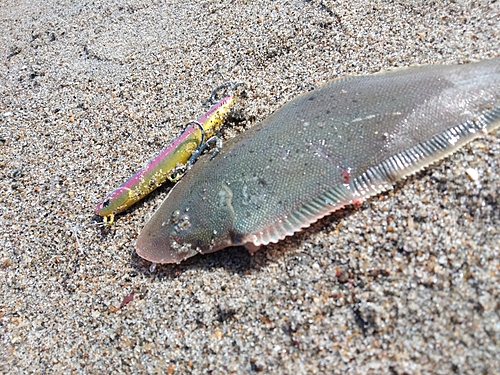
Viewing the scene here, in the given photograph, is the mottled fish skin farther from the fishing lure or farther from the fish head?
the fishing lure

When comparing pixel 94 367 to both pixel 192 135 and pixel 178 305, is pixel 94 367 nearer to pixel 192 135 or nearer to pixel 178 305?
pixel 178 305

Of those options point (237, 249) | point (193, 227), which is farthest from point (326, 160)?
point (193, 227)

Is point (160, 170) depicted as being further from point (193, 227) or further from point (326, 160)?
point (326, 160)

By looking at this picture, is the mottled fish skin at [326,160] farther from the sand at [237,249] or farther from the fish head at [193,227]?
the sand at [237,249]

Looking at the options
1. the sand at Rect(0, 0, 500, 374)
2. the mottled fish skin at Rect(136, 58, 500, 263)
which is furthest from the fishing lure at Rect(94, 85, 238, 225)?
the mottled fish skin at Rect(136, 58, 500, 263)

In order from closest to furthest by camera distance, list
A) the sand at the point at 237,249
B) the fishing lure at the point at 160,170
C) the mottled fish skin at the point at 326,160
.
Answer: the sand at the point at 237,249
the mottled fish skin at the point at 326,160
the fishing lure at the point at 160,170

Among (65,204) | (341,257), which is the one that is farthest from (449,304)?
(65,204)

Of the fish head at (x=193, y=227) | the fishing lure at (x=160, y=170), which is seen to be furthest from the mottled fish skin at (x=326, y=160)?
the fishing lure at (x=160, y=170)
